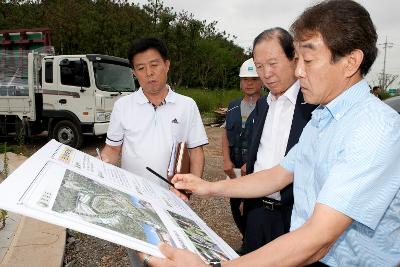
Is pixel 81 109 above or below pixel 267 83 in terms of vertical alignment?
below

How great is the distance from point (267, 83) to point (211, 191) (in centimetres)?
87

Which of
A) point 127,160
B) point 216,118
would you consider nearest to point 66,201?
point 127,160

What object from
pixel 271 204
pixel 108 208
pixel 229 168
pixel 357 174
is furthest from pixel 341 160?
pixel 229 168

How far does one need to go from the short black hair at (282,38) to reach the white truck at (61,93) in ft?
19.1

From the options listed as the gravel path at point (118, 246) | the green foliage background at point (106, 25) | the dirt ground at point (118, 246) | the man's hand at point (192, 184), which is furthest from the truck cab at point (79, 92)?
the green foliage background at point (106, 25)

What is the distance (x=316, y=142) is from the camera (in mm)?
1180

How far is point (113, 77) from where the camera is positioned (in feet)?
26.0

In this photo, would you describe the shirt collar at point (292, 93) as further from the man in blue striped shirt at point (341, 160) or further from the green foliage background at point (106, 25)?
the green foliage background at point (106, 25)

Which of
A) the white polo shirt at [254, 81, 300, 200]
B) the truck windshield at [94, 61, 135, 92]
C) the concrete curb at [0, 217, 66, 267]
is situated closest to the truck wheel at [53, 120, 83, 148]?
the truck windshield at [94, 61, 135, 92]

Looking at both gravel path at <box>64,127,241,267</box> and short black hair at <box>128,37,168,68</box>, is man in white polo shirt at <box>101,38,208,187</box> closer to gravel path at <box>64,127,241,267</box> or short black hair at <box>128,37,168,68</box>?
short black hair at <box>128,37,168,68</box>

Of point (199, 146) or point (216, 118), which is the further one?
point (216, 118)

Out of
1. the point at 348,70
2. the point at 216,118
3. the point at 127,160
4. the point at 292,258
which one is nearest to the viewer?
the point at 292,258

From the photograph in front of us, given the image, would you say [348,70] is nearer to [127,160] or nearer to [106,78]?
[127,160]

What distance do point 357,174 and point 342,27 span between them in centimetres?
43
